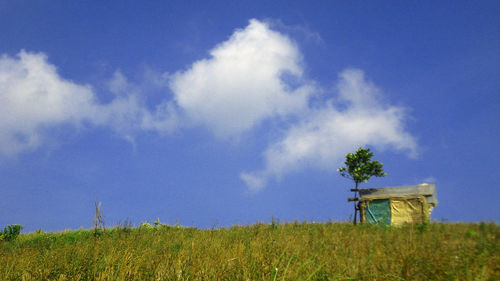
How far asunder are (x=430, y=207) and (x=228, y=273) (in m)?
21.0

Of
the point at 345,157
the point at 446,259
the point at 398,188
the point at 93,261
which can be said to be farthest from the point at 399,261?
the point at 345,157

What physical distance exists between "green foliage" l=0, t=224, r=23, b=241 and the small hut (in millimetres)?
21934

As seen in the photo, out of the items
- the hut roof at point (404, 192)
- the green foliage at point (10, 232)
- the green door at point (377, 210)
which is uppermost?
the hut roof at point (404, 192)

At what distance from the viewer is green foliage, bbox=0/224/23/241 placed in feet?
62.6

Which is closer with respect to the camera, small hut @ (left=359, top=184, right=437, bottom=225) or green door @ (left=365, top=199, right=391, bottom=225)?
small hut @ (left=359, top=184, right=437, bottom=225)

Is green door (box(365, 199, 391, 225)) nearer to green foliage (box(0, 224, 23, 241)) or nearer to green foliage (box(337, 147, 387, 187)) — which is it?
green foliage (box(337, 147, 387, 187))

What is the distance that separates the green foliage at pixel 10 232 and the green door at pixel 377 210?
22.2 meters

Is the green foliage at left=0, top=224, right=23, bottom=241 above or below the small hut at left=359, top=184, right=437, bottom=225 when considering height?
below

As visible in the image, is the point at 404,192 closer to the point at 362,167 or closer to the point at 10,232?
the point at 362,167

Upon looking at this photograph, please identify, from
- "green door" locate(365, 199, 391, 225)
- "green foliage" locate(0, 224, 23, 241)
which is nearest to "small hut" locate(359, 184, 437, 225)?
"green door" locate(365, 199, 391, 225)

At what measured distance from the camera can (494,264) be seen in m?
3.68

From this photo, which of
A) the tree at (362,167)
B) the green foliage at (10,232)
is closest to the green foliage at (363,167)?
the tree at (362,167)

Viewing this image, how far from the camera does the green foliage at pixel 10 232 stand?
19.1 meters

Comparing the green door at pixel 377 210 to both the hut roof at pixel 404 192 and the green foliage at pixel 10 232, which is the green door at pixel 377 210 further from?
the green foliage at pixel 10 232
